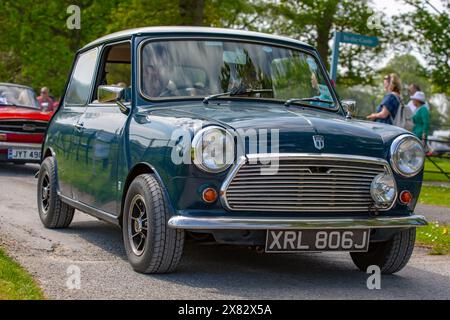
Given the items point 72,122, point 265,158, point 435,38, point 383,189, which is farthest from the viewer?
point 435,38

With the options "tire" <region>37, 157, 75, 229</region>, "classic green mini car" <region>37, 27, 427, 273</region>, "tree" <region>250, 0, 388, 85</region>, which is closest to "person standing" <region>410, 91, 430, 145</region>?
"classic green mini car" <region>37, 27, 427, 273</region>

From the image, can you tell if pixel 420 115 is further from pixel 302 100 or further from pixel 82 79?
pixel 302 100

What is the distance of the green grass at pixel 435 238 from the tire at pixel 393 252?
1.52 metres

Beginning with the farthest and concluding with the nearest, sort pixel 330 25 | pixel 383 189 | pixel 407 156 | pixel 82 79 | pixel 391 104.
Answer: pixel 330 25 < pixel 391 104 < pixel 82 79 < pixel 407 156 < pixel 383 189

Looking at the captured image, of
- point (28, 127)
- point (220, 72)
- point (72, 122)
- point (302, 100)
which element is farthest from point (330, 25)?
point (220, 72)

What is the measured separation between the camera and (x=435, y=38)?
2119cm

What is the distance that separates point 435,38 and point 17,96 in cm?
1094

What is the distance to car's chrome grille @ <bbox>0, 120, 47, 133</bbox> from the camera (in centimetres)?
1442

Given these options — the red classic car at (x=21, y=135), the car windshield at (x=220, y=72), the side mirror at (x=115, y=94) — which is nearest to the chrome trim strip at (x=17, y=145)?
the red classic car at (x=21, y=135)

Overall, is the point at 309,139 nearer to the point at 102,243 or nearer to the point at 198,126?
the point at 198,126

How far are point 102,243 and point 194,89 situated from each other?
176 centimetres

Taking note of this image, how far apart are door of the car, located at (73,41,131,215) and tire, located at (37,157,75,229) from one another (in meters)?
0.71

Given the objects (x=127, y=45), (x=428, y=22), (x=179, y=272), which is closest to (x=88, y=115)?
(x=127, y=45)

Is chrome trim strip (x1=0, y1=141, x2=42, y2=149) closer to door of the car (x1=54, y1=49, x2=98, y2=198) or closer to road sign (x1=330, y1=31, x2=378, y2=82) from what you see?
road sign (x1=330, y1=31, x2=378, y2=82)
